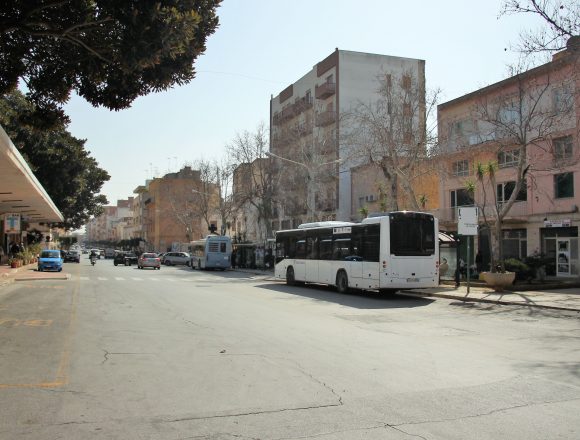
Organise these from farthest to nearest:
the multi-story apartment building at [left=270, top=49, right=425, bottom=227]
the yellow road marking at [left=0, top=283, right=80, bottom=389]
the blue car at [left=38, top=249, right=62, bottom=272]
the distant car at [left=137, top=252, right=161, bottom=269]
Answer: the distant car at [left=137, top=252, right=161, bottom=269] → the multi-story apartment building at [left=270, top=49, right=425, bottom=227] → the blue car at [left=38, top=249, right=62, bottom=272] → the yellow road marking at [left=0, top=283, right=80, bottom=389]

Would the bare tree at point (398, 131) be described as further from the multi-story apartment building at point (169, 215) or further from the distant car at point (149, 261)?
the multi-story apartment building at point (169, 215)

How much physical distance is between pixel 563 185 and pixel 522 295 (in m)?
14.0

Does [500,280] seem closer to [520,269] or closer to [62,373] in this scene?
[520,269]

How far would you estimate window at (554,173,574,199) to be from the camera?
30.5 metres

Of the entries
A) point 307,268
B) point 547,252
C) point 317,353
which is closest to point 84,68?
point 317,353

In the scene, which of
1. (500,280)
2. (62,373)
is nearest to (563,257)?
(500,280)

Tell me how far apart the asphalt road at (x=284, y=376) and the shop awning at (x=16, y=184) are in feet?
15.8

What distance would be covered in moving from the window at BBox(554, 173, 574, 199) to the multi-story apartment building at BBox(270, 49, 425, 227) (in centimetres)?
1606

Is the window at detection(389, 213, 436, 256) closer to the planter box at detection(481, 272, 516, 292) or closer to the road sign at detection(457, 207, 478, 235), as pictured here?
the road sign at detection(457, 207, 478, 235)

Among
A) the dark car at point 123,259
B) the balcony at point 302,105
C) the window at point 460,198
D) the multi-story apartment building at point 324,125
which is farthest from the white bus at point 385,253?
the dark car at point 123,259

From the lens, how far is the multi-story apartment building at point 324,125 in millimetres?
44750

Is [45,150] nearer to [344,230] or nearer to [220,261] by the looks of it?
[220,261]

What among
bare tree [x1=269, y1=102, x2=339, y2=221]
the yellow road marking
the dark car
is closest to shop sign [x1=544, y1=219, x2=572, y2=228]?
bare tree [x1=269, y1=102, x2=339, y2=221]

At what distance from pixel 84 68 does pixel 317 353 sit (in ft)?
28.8
